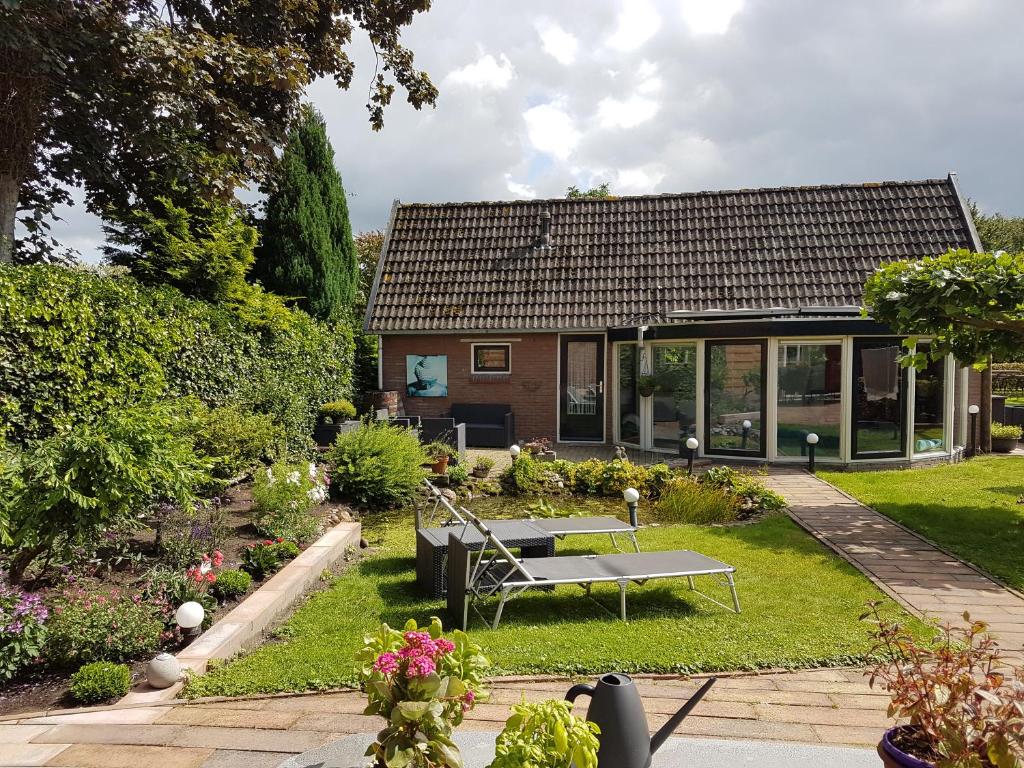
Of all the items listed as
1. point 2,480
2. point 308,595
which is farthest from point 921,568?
point 2,480

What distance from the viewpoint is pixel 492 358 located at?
17.0 metres

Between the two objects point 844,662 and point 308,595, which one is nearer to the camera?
point 844,662

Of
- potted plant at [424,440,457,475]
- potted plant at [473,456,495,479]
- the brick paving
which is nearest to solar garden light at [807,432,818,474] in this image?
potted plant at [473,456,495,479]

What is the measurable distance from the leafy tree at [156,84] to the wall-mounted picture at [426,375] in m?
5.90

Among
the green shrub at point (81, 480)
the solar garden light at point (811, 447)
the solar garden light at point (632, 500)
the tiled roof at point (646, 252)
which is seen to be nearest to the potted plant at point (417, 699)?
the green shrub at point (81, 480)

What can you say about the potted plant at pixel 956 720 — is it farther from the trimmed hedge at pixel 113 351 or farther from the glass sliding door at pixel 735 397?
the glass sliding door at pixel 735 397

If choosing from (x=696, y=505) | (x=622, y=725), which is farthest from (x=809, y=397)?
(x=622, y=725)

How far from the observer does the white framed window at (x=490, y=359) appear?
55.6ft

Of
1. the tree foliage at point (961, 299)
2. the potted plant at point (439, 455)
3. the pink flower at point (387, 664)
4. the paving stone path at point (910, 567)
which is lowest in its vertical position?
the paving stone path at point (910, 567)

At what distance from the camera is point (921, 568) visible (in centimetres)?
696

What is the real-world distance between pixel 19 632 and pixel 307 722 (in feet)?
6.73

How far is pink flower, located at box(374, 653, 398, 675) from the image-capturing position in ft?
7.13

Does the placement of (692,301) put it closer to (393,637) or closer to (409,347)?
(409,347)

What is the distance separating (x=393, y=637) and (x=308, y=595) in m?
4.35
